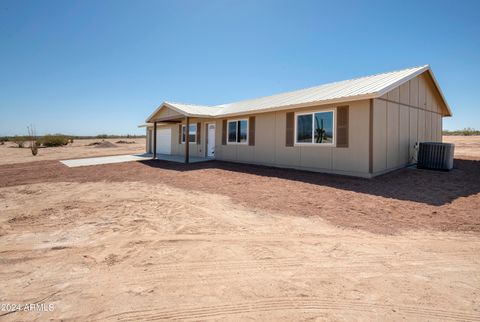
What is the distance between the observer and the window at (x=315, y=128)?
929 centimetres

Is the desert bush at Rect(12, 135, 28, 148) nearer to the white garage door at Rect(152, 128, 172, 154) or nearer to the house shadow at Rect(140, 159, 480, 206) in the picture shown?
the white garage door at Rect(152, 128, 172, 154)

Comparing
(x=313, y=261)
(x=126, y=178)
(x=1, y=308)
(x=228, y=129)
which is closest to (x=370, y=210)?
(x=313, y=261)

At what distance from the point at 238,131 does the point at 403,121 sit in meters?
7.59

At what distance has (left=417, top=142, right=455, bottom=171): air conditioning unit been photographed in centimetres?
923

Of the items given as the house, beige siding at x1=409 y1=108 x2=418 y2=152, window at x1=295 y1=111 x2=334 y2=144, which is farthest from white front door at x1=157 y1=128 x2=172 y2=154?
beige siding at x1=409 y1=108 x2=418 y2=152

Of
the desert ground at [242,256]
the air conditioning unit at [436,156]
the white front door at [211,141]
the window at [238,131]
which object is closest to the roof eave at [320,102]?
the window at [238,131]

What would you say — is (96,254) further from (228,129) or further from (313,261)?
(228,129)

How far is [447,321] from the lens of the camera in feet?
6.46

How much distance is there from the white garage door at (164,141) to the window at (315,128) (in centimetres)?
1192

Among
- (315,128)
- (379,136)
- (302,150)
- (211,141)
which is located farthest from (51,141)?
(379,136)

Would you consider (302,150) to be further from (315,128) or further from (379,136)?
(379,136)

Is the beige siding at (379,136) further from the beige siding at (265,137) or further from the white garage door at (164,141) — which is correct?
the white garage door at (164,141)

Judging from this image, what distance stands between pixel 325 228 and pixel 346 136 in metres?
5.63

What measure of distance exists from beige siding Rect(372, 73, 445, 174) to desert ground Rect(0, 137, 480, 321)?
2845mm
